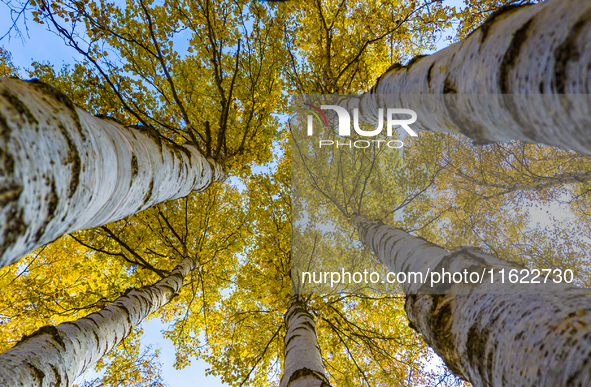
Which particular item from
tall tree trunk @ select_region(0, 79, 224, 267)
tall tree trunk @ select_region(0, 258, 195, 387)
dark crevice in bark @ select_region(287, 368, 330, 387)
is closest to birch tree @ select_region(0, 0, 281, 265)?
tall tree trunk @ select_region(0, 79, 224, 267)

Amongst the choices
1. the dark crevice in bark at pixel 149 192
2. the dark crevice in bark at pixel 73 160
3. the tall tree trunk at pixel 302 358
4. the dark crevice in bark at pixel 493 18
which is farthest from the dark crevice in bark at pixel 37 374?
the dark crevice in bark at pixel 493 18

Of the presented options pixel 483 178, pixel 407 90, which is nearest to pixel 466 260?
pixel 407 90

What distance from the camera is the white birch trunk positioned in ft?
2.23

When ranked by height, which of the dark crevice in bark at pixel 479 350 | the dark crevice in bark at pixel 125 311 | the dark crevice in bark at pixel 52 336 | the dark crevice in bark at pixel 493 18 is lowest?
the dark crevice in bark at pixel 52 336

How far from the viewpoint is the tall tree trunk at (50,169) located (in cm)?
66

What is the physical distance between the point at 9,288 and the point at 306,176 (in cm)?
803

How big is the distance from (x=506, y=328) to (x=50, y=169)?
174cm

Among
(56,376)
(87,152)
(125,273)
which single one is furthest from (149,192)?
(125,273)

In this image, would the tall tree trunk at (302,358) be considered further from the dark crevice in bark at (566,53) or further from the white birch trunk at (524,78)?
the dark crevice in bark at (566,53)

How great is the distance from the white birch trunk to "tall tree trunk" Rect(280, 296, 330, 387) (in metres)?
2.12

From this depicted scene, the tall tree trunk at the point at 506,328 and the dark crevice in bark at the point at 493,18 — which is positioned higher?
the dark crevice in bark at the point at 493,18

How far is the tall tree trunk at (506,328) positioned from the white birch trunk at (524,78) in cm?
57

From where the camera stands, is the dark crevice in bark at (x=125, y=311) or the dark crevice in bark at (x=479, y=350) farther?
the dark crevice in bark at (x=125, y=311)

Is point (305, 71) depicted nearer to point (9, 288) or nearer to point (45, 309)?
point (45, 309)
